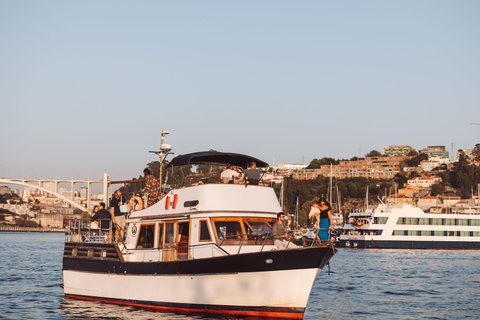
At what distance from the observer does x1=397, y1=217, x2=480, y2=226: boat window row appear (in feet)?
255

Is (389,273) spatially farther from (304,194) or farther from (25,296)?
Result: (304,194)

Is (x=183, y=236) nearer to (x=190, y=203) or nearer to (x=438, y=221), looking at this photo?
(x=190, y=203)

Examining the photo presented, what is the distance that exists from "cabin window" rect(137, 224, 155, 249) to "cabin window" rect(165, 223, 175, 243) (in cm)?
65

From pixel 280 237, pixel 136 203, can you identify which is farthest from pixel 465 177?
pixel 280 237

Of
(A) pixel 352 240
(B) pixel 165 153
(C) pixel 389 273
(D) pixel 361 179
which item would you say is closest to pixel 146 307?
(B) pixel 165 153

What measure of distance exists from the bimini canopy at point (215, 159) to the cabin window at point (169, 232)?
1.96 meters

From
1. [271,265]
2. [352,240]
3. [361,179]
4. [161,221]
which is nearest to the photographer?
[271,265]

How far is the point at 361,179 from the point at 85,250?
17869 cm

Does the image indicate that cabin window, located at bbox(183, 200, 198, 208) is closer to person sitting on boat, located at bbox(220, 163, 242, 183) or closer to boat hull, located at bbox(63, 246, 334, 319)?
person sitting on boat, located at bbox(220, 163, 242, 183)

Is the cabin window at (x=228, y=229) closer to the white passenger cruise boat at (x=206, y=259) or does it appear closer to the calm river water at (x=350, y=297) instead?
the white passenger cruise boat at (x=206, y=259)

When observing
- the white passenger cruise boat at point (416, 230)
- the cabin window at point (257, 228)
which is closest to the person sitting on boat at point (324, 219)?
the cabin window at point (257, 228)

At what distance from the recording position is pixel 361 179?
194000 mm

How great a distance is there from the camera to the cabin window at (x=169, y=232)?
18.4 meters

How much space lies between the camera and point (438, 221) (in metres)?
78.1
